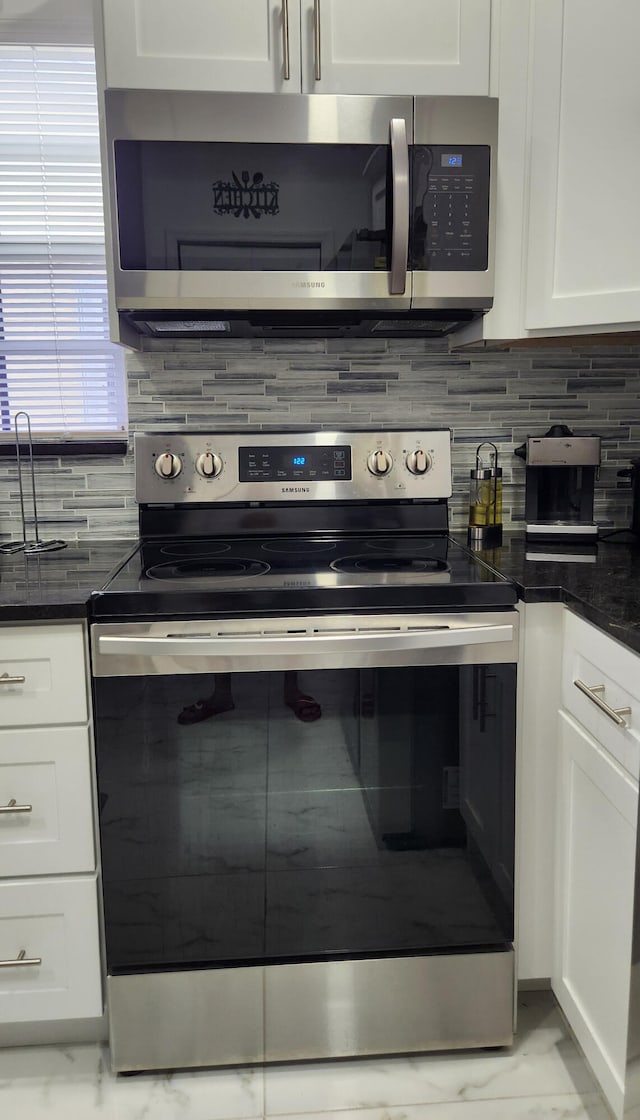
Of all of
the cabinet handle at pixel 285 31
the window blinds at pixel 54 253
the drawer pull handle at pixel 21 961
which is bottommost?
the drawer pull handle at pixel 21 961

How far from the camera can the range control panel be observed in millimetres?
1907

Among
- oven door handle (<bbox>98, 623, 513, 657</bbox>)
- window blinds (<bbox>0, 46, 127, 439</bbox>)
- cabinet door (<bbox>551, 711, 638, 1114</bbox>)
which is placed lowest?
cabinet door (<bbox>551, 711, 638, 1114</bbox>)

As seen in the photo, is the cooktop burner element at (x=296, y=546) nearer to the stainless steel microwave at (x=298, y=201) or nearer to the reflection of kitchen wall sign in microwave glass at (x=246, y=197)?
the stainless steel microwave at (x=298, y=201)

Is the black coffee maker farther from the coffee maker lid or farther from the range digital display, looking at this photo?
the range digital display

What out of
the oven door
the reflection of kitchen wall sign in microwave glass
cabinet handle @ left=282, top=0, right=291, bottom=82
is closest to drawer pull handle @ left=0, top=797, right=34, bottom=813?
the oven door

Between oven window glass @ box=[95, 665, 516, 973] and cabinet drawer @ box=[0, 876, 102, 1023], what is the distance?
56 millimetres

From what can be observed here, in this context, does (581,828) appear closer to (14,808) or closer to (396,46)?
(14,808)

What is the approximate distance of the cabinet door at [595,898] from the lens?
4.17 feet

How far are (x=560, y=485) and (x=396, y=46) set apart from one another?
39.6 inches

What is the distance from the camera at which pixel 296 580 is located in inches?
59.3

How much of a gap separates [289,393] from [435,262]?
0.51m

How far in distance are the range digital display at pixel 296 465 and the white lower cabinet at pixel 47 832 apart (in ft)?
2.07

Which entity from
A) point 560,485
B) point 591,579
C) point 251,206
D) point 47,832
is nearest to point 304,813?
point 47,832

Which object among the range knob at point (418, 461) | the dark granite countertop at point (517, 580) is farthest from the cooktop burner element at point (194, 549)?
the range knob at point (418, 461)
